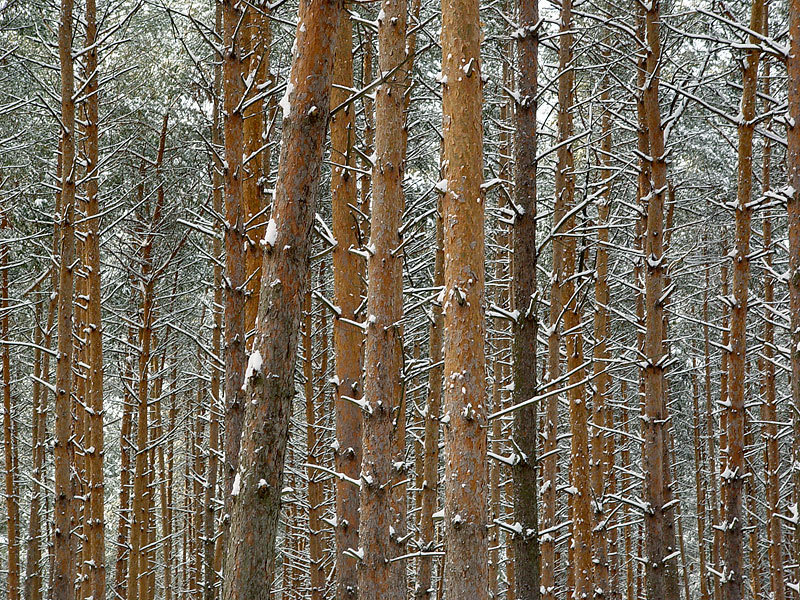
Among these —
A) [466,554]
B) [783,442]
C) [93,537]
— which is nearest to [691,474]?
[783,442]

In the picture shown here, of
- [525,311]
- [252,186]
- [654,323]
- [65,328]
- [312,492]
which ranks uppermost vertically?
[252,186]

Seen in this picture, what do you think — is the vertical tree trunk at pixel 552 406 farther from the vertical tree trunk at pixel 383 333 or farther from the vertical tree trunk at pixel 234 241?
the vertical tree trunk at pixel 234 241

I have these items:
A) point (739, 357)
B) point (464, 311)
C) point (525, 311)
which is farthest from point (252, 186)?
point (739, 357)

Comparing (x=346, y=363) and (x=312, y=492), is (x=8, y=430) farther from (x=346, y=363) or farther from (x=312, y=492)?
(x=346, y=363)

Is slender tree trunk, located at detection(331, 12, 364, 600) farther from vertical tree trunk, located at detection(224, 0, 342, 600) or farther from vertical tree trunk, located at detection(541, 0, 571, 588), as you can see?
vertical tree trunk, located at detection(224, 0, 342, 600)

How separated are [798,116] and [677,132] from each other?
915 centimetres

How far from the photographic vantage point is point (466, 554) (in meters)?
4.61

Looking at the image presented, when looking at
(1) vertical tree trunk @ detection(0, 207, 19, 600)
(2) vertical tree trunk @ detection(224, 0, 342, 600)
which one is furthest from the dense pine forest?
(1) vertical tree trunk @ detection(0, 207, 19, 600)

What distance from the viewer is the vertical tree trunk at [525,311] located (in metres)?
5.71

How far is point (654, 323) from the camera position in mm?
8070

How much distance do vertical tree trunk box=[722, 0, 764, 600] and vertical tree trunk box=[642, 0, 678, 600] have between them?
1038mm

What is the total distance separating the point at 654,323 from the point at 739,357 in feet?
4.48

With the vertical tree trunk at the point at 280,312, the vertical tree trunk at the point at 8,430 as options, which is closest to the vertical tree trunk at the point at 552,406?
the vertical tree trunk at the point at 280,312

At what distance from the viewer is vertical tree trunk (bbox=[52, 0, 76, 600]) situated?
7961mm
